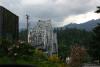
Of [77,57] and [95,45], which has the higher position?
[95,45]

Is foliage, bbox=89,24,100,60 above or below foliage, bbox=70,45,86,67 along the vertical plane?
above

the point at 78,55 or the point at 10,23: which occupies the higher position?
the point at 10,23

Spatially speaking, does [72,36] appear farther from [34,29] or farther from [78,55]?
[78,55]

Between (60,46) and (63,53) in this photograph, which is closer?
(63,53)

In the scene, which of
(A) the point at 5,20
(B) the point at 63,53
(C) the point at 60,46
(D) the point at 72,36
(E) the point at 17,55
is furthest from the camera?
(D) the point at 72,36

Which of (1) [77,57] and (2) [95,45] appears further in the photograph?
(2) [95,45]

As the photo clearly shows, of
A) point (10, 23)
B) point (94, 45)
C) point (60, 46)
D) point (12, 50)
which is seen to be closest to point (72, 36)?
point (60, 46)

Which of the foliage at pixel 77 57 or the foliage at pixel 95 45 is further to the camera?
the foliage at pixel 77 57

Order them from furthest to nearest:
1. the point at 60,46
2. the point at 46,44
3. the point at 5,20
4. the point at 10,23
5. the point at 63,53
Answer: the point at 60,46, the point at 63,53, the point at 46,44, the point at 10,23, the point at 5,20

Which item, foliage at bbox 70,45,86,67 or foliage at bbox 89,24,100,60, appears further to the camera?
foliage at bbox 70,45,86,67

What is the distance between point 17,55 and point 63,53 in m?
106

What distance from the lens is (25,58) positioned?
27.3 meters

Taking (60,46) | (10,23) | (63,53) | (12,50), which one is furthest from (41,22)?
(12,50)

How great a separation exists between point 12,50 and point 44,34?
300 feet
